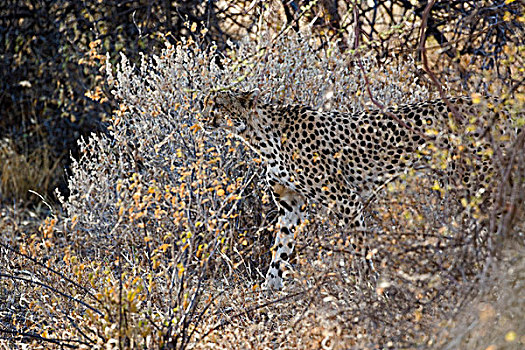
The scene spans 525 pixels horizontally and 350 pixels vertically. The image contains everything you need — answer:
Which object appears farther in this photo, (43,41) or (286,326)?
(43,41)

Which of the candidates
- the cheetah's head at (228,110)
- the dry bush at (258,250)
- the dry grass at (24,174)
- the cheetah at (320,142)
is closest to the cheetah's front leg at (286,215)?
the cheetah at (320,142)

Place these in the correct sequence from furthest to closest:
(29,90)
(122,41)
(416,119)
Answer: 1. (29,90)
2. (122,41)
3. (416,119)

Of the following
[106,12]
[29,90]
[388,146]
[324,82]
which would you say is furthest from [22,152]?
[388,146]

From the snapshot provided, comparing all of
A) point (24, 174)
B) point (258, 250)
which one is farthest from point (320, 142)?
point (24, 174)

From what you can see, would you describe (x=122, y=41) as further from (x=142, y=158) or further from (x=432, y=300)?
(x=432, y=300)

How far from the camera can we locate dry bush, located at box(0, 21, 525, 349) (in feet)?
10.1

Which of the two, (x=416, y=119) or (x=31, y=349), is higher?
(x=416, y=119)

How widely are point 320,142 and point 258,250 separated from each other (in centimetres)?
94

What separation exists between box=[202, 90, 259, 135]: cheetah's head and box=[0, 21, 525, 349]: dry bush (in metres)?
0.09

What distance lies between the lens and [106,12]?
8375mm

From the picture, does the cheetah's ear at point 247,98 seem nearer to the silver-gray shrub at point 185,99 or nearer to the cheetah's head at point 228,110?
the cheetah's head at point 228,110

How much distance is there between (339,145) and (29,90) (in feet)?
17.3

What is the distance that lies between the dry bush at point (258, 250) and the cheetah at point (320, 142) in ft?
0.49

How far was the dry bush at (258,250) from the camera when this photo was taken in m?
3.09
